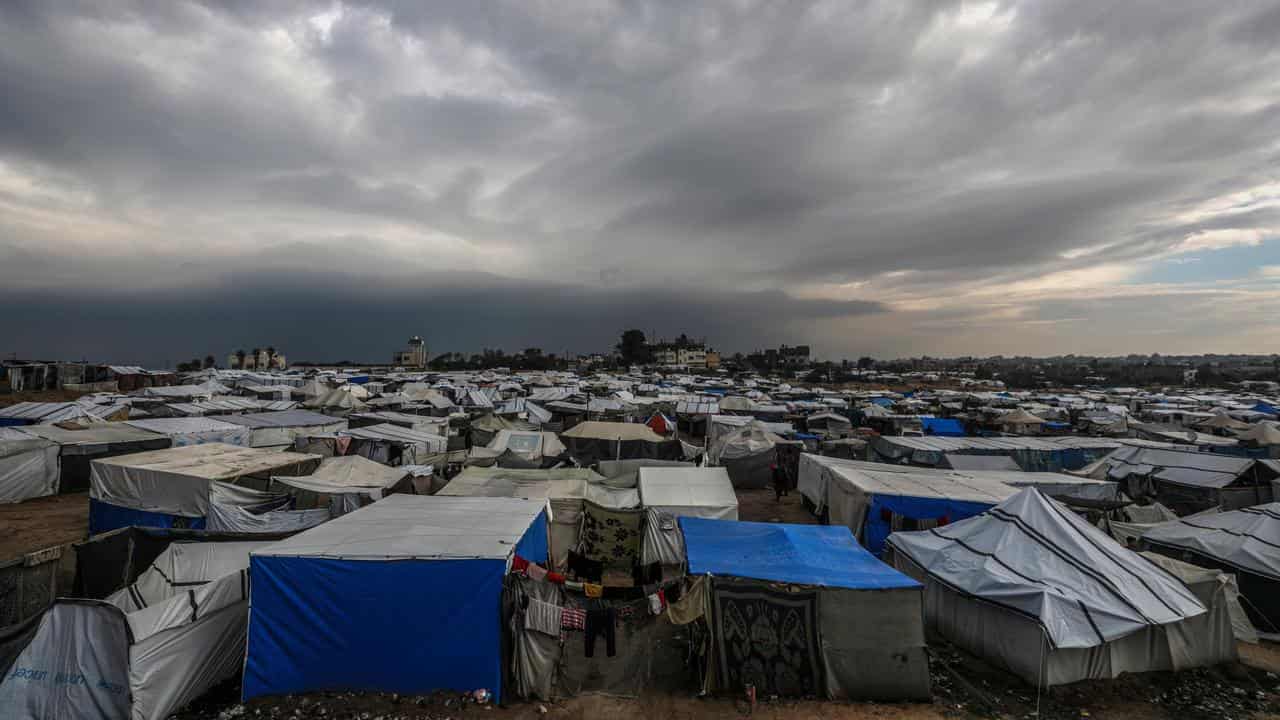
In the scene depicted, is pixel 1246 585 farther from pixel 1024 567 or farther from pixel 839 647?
pixel 839 647

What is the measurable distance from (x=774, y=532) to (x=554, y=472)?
682cm

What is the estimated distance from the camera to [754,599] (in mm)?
7484

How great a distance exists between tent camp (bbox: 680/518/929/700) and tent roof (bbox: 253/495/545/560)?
3.15 metres

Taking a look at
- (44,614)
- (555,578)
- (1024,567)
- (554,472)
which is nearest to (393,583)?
(555,578)

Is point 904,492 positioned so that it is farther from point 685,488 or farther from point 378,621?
point 378,621

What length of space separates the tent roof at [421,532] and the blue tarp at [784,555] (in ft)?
9.60


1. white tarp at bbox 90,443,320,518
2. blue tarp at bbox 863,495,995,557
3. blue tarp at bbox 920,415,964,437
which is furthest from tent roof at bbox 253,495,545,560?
blue tarp at bbox 920,415,964,437

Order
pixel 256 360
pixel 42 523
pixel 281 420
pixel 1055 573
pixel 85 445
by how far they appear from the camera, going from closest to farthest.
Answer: pixel 1055 573, pixel 42 523, pixel 85 445, pixel 281 420, pixel 256 360

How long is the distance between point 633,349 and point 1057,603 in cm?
13409

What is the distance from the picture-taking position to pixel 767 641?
746cm

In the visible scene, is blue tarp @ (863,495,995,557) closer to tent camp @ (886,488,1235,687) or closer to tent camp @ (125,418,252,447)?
tent camp @ (886,488,1235,687)

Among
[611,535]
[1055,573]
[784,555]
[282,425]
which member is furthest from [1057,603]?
[282,425]

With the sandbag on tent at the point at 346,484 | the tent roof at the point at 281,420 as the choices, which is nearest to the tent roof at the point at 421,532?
the sandbag on tent at the point at 346,484

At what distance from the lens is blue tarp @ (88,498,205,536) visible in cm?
1231
